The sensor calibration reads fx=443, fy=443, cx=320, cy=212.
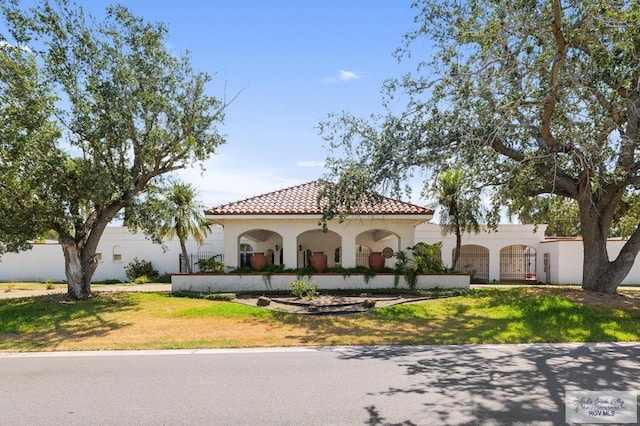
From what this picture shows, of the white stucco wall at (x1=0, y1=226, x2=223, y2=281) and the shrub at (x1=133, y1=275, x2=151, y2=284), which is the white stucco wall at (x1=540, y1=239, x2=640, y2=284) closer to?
the white stucco wall at (x1=0, y1=226, x2=223, y2=281)

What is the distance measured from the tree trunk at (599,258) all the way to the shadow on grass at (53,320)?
15220mm

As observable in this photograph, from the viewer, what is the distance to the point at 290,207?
1795 cm

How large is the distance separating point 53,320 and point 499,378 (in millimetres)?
11806

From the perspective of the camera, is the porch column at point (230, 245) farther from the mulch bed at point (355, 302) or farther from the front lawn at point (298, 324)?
the front lawn at point (298, 324)

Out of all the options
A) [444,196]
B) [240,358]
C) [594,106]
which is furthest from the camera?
[444,196]

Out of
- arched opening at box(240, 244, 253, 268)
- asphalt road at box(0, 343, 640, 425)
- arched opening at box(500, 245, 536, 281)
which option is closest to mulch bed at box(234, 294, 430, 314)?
asphalt road at box(0, 343, 640, 425)

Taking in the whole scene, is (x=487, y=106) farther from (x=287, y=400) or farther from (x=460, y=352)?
(x=287, y=400)

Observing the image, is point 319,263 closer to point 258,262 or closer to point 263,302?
point 258,262

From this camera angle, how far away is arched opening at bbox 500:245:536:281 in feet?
88.2

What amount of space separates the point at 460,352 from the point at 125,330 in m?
8.06

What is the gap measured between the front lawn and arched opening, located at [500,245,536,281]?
11904 mm

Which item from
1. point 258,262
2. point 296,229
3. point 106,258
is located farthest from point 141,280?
point 296,229

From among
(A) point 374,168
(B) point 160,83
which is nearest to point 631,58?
(A) point 374,168

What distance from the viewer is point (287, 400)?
5555 millimetres
